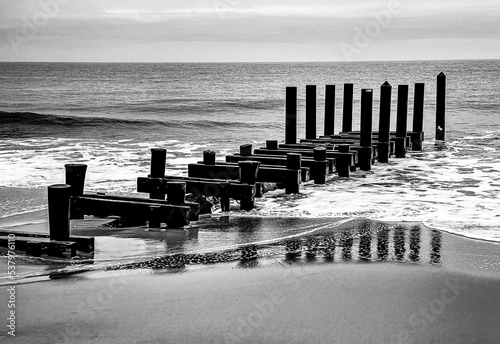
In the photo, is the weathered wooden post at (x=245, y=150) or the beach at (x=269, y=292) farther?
the weathered wooden post at (x=245, y=150)

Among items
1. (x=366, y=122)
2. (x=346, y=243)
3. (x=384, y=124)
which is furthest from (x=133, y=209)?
(x=384, y=124)

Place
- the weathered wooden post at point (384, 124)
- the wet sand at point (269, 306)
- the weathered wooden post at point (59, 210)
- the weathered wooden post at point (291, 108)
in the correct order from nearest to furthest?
1. the wet sand at point (269, 306)
2. the weathered wooden post at point (59, 210)
3. the weathered wooden post at point (384, 124)
4. the weathered wooden post at point (291, 108)

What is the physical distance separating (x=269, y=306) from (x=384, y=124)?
10802mm

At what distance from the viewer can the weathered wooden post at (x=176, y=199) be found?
8922mm

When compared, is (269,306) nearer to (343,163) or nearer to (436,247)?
(436,247)

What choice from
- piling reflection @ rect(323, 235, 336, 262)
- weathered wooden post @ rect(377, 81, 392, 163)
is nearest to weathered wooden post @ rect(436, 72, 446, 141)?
weathered wooden post @ rect(377, 81, 392, 163)

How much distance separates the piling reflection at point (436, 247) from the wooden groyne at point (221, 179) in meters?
2.99

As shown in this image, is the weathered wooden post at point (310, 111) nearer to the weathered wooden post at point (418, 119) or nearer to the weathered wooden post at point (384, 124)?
the weathered wooden post at point (384, 124)

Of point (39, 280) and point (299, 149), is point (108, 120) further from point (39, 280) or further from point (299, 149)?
point (39, 280)

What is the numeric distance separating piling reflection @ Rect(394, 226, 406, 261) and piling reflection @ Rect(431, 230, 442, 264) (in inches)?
13.5

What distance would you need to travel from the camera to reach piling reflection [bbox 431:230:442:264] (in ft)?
24.7

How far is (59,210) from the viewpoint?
291 inches

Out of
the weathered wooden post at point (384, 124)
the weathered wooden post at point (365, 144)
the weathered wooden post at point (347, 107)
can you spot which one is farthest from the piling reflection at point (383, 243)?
the weathered wooden post at point (347, 107)

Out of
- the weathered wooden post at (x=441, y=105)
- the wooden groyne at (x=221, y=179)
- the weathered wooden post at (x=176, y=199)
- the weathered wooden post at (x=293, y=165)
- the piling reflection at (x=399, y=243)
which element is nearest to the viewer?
the wooden groyne at (x=221, y=179)
